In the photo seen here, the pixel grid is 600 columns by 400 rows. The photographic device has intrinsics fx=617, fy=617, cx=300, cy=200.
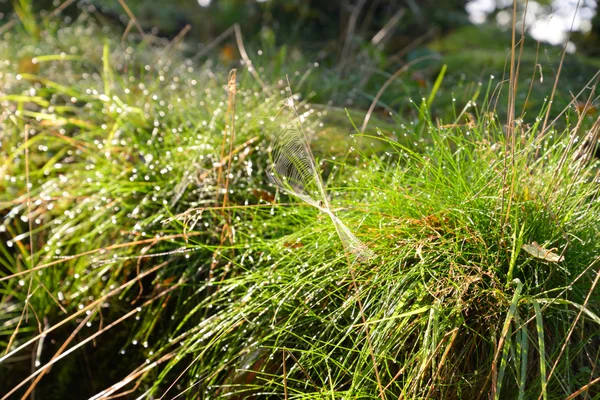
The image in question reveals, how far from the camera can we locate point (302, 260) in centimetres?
172

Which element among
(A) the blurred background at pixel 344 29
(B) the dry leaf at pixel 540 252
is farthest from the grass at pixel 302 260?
(A) the blurred background at pixel 344 29

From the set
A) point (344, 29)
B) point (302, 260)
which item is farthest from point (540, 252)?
point (344, 29)

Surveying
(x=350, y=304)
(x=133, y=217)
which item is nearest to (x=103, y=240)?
(x=133, y=217)

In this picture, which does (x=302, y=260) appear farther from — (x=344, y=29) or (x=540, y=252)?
(x=344, y=29)

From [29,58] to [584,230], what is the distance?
3274 millimetres

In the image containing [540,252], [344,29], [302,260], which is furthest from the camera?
[344,29]

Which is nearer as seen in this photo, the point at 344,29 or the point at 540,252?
the point at 540,252

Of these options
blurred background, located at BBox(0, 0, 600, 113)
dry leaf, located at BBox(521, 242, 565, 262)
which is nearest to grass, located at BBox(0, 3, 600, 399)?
dry leaf, located at BBox(521, 242, 565, 262)

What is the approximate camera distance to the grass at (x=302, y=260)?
1.45m

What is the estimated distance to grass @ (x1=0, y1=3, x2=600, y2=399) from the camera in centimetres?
145

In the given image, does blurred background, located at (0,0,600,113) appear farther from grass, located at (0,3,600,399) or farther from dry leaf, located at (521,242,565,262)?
dry leaf, located at (521,242,565,262)

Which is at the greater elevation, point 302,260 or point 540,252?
point 540,252

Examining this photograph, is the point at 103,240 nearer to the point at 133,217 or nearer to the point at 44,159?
the point at 133,217

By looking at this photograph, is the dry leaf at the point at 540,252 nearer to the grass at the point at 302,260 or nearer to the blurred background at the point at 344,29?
the grass at the point at 302,260
